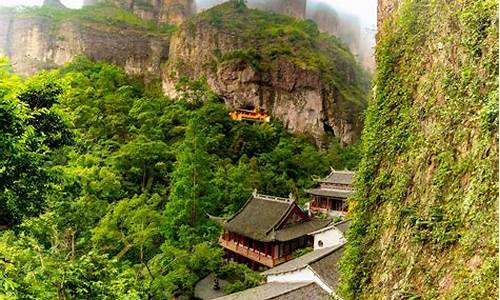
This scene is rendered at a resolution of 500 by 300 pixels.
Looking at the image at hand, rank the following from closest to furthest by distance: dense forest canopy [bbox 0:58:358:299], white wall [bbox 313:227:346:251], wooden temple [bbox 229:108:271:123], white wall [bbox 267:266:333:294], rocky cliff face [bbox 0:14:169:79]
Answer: dense forest canopy [bbox 0:58:358:299]
white wall [bbox 267:266:333:294]
white wall [bbox 313:227:346:251]
wooden temple [bbox 229:108:271:123]
rocky cliff face [bbox 0:14:169:79]

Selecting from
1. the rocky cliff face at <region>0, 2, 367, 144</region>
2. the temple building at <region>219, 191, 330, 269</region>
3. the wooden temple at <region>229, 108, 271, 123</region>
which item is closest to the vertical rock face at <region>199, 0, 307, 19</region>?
the rocky cliff face at <region>0, 2, 367, 144</region>

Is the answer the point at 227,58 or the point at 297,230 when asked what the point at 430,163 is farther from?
the point at 227,58

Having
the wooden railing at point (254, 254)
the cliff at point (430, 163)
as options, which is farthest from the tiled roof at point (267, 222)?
the cliff at point (430, 163)

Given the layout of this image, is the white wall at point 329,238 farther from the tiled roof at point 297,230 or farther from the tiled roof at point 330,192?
the tiled roof at point 330,192

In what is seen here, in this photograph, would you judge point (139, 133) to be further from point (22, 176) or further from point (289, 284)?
point (22, 176)

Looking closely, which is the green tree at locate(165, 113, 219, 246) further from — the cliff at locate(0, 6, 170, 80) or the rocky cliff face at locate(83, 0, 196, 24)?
the rocky cliff face at locate(83, 0, 196, 24)

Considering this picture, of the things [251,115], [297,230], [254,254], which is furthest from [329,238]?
[251,115]
